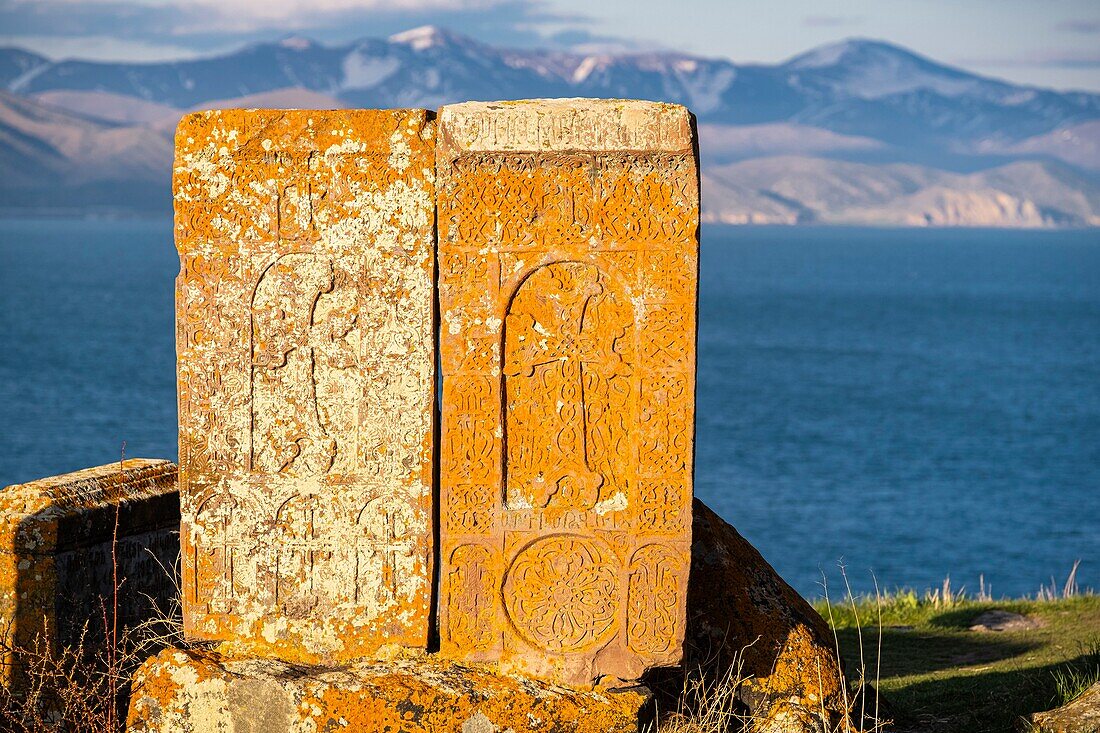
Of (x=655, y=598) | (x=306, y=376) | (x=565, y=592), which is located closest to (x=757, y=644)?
(x=655, y=598)

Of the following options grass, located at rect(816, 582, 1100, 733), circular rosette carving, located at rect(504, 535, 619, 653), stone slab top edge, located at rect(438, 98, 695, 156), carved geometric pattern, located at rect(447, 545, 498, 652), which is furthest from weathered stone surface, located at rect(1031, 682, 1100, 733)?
stone slab top edge, located at rect(438, 98, 695, 156)

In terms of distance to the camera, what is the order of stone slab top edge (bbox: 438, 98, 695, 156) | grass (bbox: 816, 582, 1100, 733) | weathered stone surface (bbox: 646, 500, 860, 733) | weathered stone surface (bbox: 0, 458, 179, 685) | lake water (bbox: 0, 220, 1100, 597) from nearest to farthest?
1. stone slab top edge (bbox: 438, 98, 695, 156)
2. weathered stone surface (bbox: 646, 500, 860, 733)
3. weathered stone surface (bbox: 0, 458, 179, 685)
4. grass (bbox: 816, 582, 1100, 733)
5. lake water (bbox: 0, 220, 1100, 597)

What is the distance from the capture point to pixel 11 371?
56.2 meters

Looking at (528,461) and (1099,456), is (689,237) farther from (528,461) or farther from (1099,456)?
(1099,456)

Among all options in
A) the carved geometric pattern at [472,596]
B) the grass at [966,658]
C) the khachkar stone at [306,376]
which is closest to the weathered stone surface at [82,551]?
the khachkar stone at [306,376]

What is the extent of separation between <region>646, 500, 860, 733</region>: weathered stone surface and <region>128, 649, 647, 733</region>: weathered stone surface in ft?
1.61

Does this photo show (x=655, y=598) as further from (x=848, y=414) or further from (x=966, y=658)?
(x=848, y=414)

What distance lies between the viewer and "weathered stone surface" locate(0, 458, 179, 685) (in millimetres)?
6250

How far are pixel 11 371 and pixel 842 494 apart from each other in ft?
119

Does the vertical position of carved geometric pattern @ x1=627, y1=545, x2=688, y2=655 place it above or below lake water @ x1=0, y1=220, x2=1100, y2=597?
above

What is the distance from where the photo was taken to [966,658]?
28.0 ft

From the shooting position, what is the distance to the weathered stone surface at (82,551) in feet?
20.5

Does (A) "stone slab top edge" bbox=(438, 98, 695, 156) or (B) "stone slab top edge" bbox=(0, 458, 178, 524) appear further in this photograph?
(B) "stone slab top edge" bbox=(0, 458, 178, 524)

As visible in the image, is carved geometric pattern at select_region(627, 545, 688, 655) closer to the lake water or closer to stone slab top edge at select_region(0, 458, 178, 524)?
stone slab top edge at select_region(0, 458, 178, 524)
